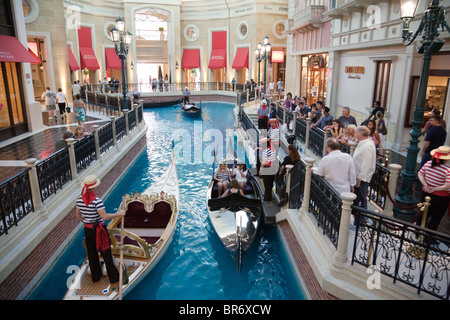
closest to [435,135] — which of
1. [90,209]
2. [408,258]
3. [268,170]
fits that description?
[408,258]

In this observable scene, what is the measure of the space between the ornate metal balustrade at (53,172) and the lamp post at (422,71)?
5653 mm

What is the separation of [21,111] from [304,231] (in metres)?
10.2

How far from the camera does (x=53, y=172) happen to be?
597cm

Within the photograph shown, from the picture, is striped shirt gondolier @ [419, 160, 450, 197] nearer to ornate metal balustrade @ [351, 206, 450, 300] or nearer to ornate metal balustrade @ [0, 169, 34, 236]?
ornate metal balustrade @ [351, 206, 450, 300]

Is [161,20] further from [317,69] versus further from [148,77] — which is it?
[317,69]

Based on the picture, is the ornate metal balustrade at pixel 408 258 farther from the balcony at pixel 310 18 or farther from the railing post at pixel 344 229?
the balcony at pixel 310 18

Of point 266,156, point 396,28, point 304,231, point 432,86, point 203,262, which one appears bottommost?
point 203,262

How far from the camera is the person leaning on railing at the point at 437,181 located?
4086 mm

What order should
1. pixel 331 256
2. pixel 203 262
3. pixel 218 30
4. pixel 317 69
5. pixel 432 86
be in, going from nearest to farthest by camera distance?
pixel 331 256
pixel 203 262
pixel 432 86
pixel 317 69
pixel 218 30

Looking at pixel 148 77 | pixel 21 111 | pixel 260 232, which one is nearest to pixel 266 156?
pixel 260 232

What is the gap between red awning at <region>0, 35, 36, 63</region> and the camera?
945cm

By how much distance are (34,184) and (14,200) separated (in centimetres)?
49

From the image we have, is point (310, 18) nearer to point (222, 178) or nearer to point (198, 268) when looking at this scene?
point (222, 178)

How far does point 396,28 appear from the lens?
8906 millimetres
